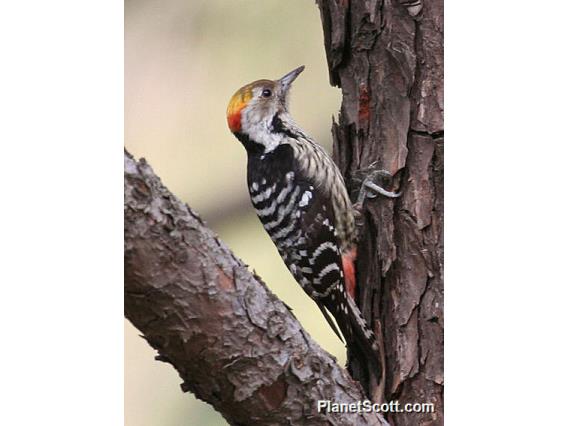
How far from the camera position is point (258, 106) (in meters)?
2.20

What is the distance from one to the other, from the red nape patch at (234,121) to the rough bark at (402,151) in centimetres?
26

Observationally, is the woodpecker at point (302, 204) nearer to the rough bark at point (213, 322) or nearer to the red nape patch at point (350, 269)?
the red nape patch at point (350, 269)

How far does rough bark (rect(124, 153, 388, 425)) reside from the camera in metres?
1.67

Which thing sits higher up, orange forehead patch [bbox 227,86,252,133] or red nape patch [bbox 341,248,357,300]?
orange forehead patch [bbox 227,86,252,133]

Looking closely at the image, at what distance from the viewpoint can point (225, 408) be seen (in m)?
1.91

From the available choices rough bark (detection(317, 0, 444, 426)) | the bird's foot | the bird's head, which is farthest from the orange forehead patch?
the bird's foot

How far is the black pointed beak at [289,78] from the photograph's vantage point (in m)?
2.17

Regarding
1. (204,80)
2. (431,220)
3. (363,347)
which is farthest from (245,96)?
(363,347)

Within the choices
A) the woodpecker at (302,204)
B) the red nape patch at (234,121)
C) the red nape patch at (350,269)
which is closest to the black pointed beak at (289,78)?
the woodpecker at (302,204)

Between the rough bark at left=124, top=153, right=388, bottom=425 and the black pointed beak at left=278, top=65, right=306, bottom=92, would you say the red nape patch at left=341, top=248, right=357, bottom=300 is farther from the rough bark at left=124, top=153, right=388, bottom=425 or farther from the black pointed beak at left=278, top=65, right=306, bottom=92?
the black pointed beak at left=278, top=65, right=306, bottom=92

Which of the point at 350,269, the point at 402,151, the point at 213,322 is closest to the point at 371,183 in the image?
the point at 402,151

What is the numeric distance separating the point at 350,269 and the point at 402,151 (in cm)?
35

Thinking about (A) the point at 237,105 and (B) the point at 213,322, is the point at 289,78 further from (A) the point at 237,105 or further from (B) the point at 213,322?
(B) the point at 213,322

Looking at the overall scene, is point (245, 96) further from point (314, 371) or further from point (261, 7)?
point (314, 371)
